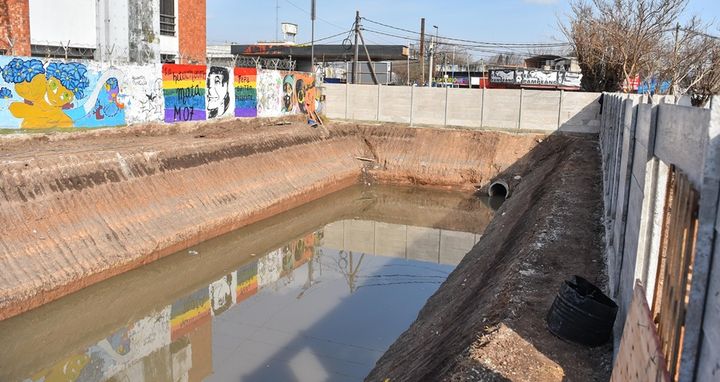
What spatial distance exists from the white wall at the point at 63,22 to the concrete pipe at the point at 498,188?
21131 mm

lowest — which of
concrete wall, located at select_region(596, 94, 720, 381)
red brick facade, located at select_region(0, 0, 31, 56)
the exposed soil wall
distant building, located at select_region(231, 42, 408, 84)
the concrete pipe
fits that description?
the concrete pipe

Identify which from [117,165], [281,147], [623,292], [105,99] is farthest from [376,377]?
[281,147]

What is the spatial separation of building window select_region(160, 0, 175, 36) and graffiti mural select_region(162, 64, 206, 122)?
9749 mm

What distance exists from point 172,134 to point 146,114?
139cm

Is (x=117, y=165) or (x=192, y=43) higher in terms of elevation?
(x=192, y=43)

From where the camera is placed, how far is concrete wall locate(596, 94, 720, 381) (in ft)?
10.1

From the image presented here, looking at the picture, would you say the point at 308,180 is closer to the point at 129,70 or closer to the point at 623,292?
the point at 129,70

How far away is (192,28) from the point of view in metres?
36.5

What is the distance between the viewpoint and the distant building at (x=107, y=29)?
25.3 metres

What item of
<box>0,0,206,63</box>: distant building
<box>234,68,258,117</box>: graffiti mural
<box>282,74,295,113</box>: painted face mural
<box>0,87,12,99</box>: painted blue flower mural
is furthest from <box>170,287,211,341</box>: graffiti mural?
<box>282,74,295,113</box>: painted face mural

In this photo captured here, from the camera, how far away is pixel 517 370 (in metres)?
6.53

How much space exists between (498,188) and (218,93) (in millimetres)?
14473

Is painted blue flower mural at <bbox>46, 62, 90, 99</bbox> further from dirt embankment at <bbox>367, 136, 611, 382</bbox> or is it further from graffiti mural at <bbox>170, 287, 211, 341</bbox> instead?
dirt embankment at <bbox>367, 136, 611, 382</bbox>

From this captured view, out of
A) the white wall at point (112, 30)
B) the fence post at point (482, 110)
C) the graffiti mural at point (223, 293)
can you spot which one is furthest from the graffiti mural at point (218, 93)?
the fence post at point (482, 110)
